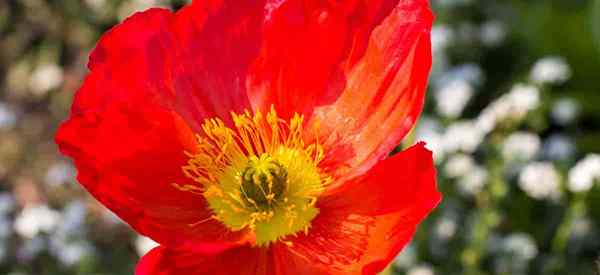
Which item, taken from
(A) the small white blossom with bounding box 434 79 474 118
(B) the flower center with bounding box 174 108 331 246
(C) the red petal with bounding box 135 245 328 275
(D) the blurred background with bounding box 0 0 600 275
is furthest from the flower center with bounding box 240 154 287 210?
(A) the small white blossom with bounding box 434 79 474 118

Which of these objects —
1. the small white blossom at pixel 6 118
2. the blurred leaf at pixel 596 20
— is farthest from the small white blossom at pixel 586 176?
the small white blossom at pixel 6 118

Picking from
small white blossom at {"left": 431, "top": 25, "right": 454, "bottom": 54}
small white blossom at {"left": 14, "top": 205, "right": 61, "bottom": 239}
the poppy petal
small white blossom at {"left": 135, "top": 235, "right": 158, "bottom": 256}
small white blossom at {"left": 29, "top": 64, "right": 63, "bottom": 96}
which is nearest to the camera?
the poppy petal

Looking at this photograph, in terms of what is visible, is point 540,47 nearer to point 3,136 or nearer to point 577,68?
point 577,68

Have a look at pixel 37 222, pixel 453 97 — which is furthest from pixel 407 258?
pixel 37 222

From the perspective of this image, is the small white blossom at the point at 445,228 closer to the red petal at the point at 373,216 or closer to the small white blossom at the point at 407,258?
the small white blossom at the point at 407,258

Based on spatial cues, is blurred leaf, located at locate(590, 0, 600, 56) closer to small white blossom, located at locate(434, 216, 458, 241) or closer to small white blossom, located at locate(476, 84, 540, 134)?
small white blossom, located at locate(476, 84, 540, 134)

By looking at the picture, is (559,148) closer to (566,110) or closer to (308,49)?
(566,110)

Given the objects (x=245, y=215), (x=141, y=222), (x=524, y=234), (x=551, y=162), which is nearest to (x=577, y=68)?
(x=551, y=162)
